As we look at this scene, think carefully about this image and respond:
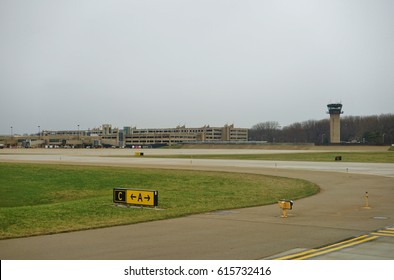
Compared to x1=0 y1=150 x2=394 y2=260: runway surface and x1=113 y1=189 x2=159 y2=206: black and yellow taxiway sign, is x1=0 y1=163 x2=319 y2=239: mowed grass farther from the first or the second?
x1=0 y1=150 x2=394 y2=260: runway surface

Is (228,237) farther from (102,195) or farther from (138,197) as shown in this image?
(102,195)

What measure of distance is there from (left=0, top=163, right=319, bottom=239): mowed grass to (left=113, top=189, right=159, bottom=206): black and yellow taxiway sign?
1.38 feet

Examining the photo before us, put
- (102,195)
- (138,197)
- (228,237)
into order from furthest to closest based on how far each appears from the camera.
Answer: (102,195) < (138,197) < (228,237)

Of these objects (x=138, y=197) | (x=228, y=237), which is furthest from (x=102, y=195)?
(x=228, y=237)

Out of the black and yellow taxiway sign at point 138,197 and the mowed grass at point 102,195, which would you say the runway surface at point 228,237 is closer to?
the mowed grass at point 102,195

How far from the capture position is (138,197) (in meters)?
24.4

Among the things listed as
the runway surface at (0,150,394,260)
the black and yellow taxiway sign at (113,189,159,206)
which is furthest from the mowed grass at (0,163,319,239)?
the runway surface at (0,150,394,260)

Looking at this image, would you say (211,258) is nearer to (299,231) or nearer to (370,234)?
(299,231)

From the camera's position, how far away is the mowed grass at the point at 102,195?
2023 cm

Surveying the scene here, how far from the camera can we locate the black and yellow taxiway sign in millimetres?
24047

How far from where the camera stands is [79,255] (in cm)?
1343

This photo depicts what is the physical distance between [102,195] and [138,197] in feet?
29.4

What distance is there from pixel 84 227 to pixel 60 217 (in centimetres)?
296

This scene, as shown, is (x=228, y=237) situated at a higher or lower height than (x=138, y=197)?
lower
